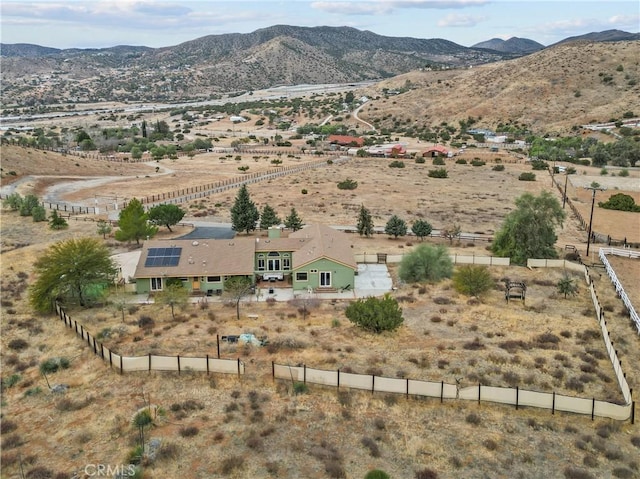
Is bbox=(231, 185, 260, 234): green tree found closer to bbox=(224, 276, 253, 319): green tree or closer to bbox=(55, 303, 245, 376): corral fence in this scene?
bbox=(224, 276, 253, 319): green tree

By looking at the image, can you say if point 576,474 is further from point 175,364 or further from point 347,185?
point 347,185

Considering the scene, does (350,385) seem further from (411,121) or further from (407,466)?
(411,121)

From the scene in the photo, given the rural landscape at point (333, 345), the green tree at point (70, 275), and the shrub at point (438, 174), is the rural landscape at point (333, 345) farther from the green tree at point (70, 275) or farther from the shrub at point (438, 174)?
the shrub at point (438, 174)

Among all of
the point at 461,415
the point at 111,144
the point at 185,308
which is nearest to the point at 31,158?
the point at 111,144

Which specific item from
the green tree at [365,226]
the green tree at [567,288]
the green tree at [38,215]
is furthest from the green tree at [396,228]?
the green tree at [38,215]

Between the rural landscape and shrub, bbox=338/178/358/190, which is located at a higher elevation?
shrub, bbox=338/178/358/190

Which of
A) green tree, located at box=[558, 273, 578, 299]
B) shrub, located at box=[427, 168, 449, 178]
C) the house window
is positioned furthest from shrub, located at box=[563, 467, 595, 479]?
shrub, located at box=[427, 168, 449, 178]
